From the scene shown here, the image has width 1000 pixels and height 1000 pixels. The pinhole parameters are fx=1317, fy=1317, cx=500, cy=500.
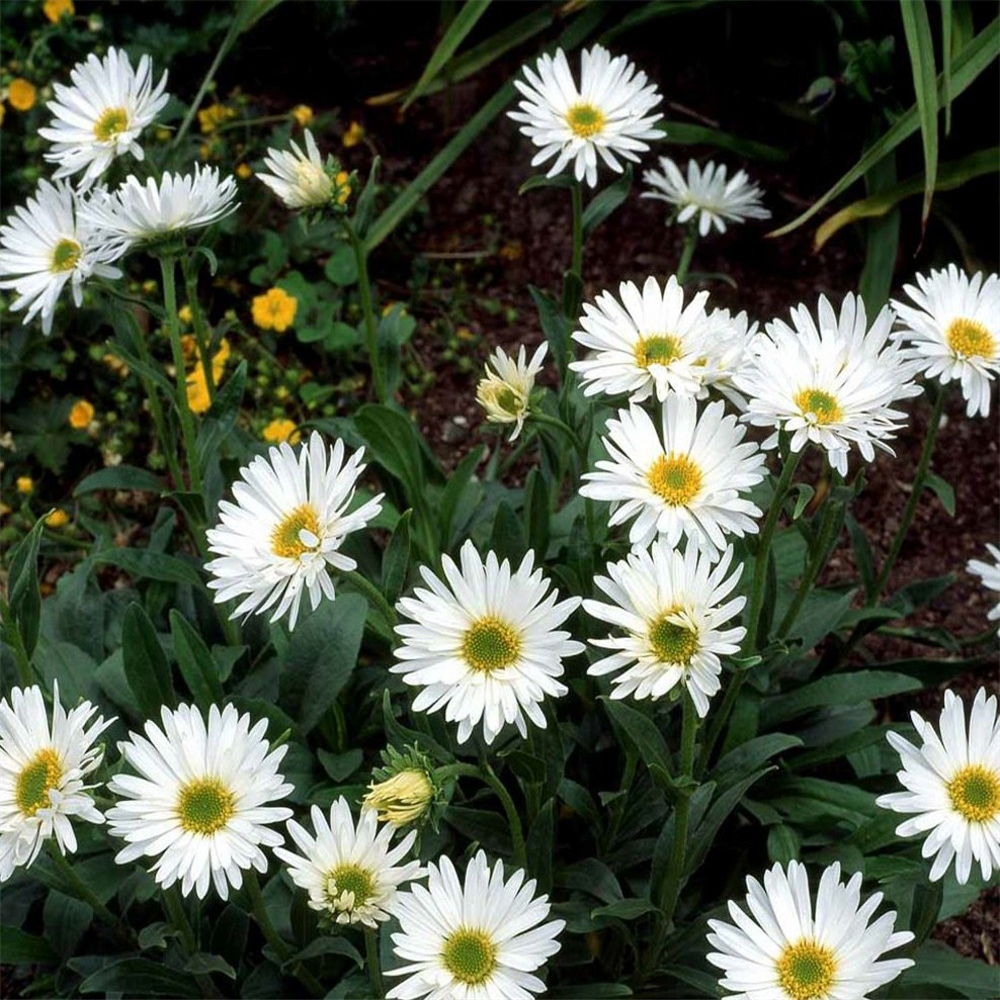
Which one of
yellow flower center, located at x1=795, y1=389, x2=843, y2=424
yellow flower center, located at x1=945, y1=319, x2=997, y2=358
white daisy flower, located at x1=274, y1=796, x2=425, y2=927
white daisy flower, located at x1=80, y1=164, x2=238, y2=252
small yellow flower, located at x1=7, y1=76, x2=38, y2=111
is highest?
small yellow flower, located at x1=7, y1=76, x2=38, y2=111

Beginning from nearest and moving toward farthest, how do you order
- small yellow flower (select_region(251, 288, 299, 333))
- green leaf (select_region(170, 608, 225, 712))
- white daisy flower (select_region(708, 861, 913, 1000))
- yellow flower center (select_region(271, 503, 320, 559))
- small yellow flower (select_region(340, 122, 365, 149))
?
white daisy flower (select_region(708, 861, 913, 1000)) → yellow flower center (select_region(271, 503, 320, 559)) → green leaf (select_region(170, 608, 225, 712)) → small yellow flower (select_region(251, 288, 299, 333)) → small yellow flower (select_region(340, 122, 365, 149))

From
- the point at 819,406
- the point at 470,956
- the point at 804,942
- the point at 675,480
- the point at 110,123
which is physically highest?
the point at 110,123

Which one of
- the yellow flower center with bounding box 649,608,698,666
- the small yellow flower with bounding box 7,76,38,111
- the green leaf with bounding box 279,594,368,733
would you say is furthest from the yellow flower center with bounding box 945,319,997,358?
the small yellow flower with bounding box 7,76,38,111

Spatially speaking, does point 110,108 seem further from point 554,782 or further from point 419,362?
point 554,782

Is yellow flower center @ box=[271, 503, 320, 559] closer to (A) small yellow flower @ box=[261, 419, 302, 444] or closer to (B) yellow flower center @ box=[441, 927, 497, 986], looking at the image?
(B) yellow flower center @ box=[441, 927, 497, 986]

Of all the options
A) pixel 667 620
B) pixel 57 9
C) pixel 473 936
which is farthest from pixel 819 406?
pixel 57 9

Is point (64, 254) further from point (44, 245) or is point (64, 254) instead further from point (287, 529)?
point (287, 529)

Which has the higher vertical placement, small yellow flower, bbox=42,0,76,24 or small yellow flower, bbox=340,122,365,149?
small yellow flower, bbox=340,122,365,149
